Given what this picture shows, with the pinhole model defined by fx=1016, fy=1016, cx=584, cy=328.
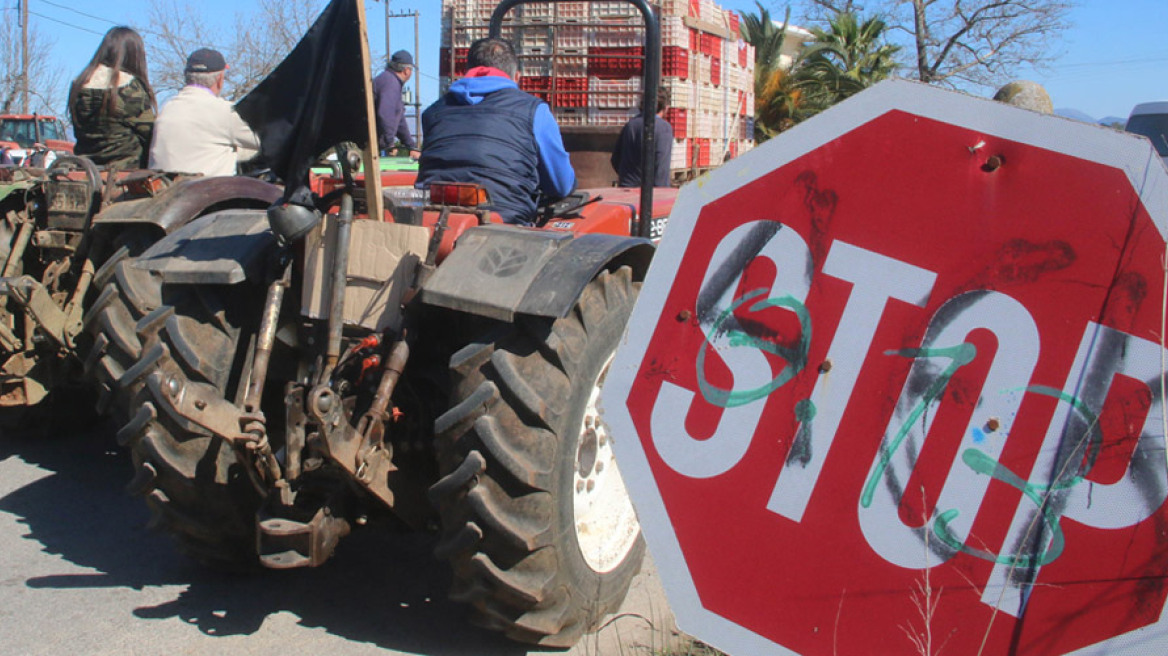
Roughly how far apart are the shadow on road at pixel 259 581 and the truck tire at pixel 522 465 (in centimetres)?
43

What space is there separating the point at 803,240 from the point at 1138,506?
0.62 meters

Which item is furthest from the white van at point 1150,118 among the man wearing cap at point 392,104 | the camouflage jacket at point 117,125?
the camouflage jacket at point 117,125

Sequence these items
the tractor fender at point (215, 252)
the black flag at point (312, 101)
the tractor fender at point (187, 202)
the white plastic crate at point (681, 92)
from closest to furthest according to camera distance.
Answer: the black flag at point (312, 101)
the tractor fender at point (215, 252)
the tractor fender at point (187, 202)
the white plastic crate at point (681, 92)

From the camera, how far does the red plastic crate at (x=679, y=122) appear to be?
9828 mm

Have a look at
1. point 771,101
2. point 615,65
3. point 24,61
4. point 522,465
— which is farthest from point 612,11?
point 24,61

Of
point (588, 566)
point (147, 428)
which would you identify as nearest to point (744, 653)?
point (588, 566)

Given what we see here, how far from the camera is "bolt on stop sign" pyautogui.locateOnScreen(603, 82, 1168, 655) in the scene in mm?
1419

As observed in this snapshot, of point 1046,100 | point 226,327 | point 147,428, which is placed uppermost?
point 1046,100

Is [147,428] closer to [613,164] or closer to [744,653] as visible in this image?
[744,653]

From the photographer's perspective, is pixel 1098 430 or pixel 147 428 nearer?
pixel 1098 430

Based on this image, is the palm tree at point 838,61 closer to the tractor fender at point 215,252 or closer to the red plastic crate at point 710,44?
the red plastic crate at point 710,44

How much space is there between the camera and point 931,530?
1565 mm

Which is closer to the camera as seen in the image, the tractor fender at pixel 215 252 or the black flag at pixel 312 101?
the black flag at pixel 312 101

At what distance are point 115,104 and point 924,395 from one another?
18.7 ft
